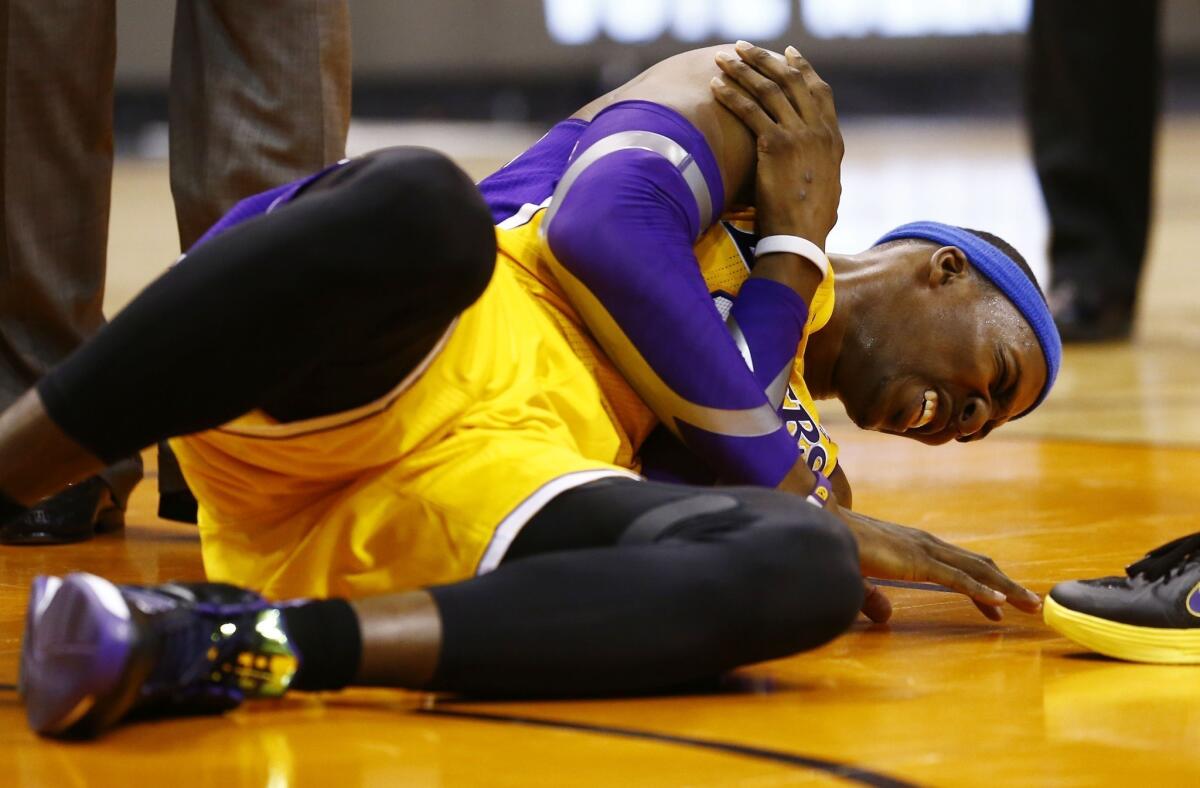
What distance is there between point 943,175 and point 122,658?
800 cm

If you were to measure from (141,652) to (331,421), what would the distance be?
0.35 metres

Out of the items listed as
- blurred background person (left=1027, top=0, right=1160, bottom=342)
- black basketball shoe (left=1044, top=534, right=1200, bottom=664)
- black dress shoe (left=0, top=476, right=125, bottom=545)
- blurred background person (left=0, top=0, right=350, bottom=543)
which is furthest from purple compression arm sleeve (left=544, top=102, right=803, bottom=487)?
blurred background person (left=1027, top=0, right=1160, bottom=342)

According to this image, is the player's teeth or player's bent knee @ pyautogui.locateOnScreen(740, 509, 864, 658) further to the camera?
the player's teeth

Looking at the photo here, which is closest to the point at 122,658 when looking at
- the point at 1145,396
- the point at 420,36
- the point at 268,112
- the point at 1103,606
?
the point at 1103,606

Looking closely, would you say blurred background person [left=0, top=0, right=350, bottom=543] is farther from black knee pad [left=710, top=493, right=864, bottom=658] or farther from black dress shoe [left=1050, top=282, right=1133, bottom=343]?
black dress shoe [left=1050, top=282, right=1133, bottom=343]

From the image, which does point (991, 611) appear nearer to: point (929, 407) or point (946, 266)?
point (929, 407)

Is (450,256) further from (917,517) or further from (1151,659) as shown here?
(917,517)

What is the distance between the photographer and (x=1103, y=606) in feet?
5.86

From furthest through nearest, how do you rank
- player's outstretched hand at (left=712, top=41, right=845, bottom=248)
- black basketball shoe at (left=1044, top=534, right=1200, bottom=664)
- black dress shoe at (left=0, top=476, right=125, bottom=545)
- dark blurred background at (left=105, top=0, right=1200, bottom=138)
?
1. dark blurred background at (left=105, top=0, right=1200, bottom=138)
2. black dress shoe at (left=0, top=476, right=125, bottom=545)
3. player's outstretched hand at (left=712, top=41, right=845, bottom=248)
4. black basketball shoe at (left=1044, top=534, right=1200, bottom=664)

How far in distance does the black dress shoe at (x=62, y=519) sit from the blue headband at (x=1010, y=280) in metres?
1.19

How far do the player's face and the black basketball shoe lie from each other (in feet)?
1.32

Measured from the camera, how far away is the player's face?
217 centimetres

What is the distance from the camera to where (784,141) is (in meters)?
2.00

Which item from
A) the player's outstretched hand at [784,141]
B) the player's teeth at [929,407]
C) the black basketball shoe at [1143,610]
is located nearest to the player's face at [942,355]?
the player's teeth at [929,407]
